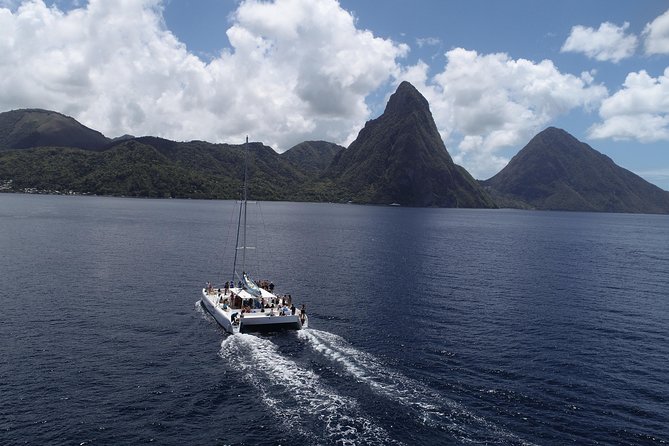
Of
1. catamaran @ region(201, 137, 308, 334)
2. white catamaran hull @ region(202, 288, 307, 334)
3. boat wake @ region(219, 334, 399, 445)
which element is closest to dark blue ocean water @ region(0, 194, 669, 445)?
boat wake @ region(219, 334, 399, 445)

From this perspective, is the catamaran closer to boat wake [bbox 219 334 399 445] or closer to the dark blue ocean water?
the dark blue ocean water

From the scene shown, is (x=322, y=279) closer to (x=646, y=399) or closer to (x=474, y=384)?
(x=474, y=384)

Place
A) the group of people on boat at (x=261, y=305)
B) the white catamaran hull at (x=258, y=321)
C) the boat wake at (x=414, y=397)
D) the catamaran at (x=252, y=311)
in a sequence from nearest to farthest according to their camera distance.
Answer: the boat wake at (x=414, y=397), the white catamaran hull at (x=258, y=321), the catamaran at (x=252, y=311), the group of people on boat at (x=261, y=305)

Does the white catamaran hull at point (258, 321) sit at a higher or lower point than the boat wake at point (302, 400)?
higher

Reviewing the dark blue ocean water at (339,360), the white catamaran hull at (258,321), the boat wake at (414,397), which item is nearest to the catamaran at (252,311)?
the white catamaran hull at (258,321)

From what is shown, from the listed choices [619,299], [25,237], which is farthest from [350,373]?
[25,237]

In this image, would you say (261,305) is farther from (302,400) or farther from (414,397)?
(414,397)

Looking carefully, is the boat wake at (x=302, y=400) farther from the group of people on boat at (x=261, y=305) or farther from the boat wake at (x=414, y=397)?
the group of people on boat at (x=261, y=305)
